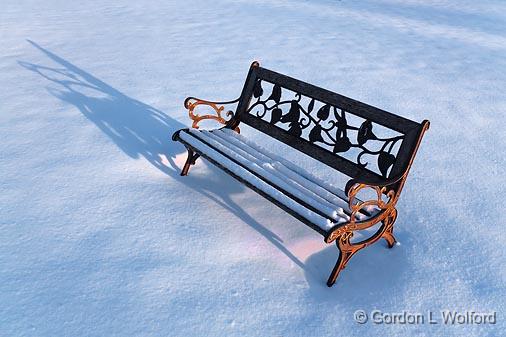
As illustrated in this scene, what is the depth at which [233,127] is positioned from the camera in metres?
4.09

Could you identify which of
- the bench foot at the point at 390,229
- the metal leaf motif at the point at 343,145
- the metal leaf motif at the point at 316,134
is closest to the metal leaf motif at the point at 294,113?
the metal leaf motif at the point at 316,134

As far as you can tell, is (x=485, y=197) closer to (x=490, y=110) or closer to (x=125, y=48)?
(x=490, y=110)

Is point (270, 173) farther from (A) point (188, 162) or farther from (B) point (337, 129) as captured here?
(A) point (188, 162)

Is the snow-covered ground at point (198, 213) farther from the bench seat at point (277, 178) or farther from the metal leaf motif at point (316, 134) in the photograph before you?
the metal leaf motif at point (316, 134)

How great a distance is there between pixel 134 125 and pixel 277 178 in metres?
2.40

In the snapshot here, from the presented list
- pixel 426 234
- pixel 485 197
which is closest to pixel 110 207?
pixel 426 234

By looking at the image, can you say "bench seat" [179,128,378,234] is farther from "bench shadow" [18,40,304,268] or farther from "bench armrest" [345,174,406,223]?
"bench shadow" [18,40,304,268]

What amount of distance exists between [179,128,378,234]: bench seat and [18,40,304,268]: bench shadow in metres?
0.41

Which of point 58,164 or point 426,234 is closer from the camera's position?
point 426,234

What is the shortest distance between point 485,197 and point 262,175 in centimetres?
210

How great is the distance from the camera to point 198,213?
3436 mm

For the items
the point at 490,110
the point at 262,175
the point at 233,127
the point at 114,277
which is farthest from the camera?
the point at 490,110

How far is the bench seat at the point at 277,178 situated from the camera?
2.76 metres

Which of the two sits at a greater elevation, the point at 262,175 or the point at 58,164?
the point at 262,175
